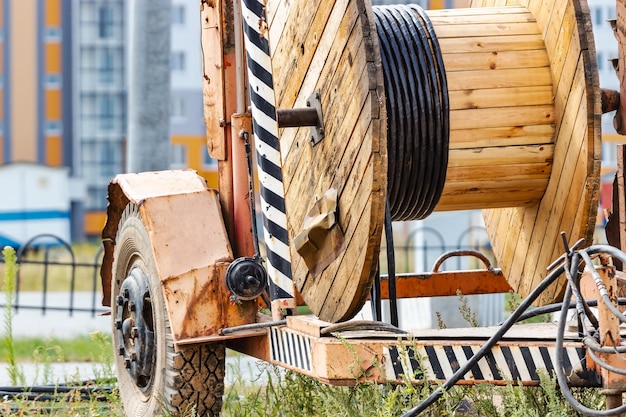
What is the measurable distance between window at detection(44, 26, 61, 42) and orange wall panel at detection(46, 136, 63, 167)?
15.2 ft

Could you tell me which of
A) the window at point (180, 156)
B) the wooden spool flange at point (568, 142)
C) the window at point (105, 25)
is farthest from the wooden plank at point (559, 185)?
the window at point (105, 25)

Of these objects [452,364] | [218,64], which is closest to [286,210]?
[218,64]

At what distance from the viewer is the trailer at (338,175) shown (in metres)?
4.26

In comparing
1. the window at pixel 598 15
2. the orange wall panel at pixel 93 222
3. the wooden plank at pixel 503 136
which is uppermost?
the window at pixel 598 15

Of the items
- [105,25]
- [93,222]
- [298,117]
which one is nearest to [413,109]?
[298,117]

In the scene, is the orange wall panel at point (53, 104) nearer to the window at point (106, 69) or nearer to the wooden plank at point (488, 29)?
the window at point (106, 69)

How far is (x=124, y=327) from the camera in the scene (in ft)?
17.6

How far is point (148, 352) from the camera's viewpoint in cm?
522

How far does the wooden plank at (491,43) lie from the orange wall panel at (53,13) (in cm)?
5077

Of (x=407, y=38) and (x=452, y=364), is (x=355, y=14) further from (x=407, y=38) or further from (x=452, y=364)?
(x=452, y=364)

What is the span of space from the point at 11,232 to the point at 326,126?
1578 inches

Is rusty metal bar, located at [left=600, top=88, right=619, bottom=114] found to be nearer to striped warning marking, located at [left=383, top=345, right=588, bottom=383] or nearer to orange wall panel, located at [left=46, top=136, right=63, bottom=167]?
striped warning marking, located at [left=383, top=345, right=588, bottom=383]

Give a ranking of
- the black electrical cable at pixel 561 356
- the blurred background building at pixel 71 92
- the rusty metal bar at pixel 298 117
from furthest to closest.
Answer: the blurred background building at pixel 71 92
the rusty metal bar at pixel 298 117
the black electrical cable at pixel 561 356

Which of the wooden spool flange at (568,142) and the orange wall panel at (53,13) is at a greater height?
the orange wall panel at (53,13)
